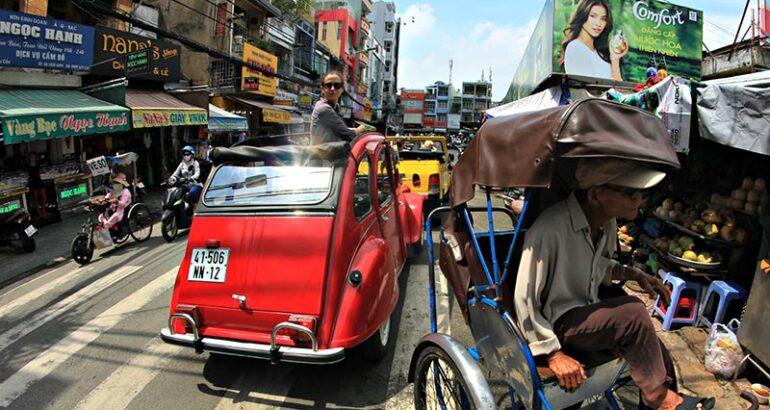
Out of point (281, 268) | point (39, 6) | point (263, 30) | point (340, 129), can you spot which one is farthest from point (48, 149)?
point (263, 30)

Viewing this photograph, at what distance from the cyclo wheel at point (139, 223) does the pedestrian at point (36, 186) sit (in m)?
2.39

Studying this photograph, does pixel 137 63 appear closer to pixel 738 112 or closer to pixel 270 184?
pixel 270 184

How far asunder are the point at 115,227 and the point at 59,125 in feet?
8.83

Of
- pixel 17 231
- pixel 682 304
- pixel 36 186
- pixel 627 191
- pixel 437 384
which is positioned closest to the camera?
pixel 627 191

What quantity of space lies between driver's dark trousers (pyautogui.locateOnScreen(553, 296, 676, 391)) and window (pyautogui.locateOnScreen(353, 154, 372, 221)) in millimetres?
1899

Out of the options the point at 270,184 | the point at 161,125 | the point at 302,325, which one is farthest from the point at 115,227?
the point at 302,325

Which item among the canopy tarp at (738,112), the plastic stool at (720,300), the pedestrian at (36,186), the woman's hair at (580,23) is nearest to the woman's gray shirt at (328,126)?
the canopy tarp at (738,112)

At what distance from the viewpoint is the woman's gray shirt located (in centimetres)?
430

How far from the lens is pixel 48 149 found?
9641mm

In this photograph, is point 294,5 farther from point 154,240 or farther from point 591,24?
point 154,240

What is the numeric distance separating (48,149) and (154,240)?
4401 mm

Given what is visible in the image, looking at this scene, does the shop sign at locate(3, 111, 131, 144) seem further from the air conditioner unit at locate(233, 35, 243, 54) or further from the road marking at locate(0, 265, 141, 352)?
the air conditioner unit at locate(233, 35, 243, 54)

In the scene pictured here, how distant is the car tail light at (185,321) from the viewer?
10.1 ft

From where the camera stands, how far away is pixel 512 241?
224 cm
